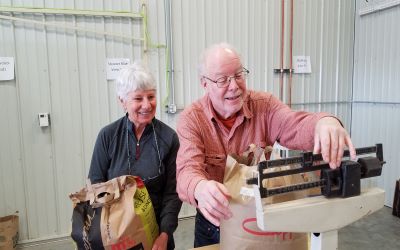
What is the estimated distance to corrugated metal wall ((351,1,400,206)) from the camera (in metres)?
3.41

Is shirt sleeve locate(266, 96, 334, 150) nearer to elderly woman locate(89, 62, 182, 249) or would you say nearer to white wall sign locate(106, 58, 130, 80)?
elderly woman locate(89, 62, 182, 249)

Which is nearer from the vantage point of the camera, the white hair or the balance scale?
the balance scale

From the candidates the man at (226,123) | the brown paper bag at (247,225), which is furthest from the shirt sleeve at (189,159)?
the brown paper bag at (247,225)

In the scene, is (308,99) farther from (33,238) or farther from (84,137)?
(33,238)

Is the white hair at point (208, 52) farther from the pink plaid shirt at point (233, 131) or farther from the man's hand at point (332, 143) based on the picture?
the man's hand at point (332, 143)

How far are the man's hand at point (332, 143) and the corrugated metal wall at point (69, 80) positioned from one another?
97.0 inches

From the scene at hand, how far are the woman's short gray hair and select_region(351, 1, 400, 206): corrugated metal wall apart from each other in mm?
3025

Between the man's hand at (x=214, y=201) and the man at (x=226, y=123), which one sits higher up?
the man at (x=226, y=123)

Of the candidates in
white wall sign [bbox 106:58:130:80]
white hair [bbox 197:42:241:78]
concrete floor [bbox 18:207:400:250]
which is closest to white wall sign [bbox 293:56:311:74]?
concrete floor [bbox 18:207:400:250]

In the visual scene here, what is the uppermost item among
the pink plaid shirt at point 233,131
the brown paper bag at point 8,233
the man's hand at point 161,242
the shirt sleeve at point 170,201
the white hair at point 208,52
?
the white hair at point 208,52

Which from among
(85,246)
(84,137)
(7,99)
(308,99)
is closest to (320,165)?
(85,246)

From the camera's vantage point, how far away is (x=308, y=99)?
378 centimetres

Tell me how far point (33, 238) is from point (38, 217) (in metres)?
0.20

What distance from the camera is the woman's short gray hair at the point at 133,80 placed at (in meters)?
1.48
